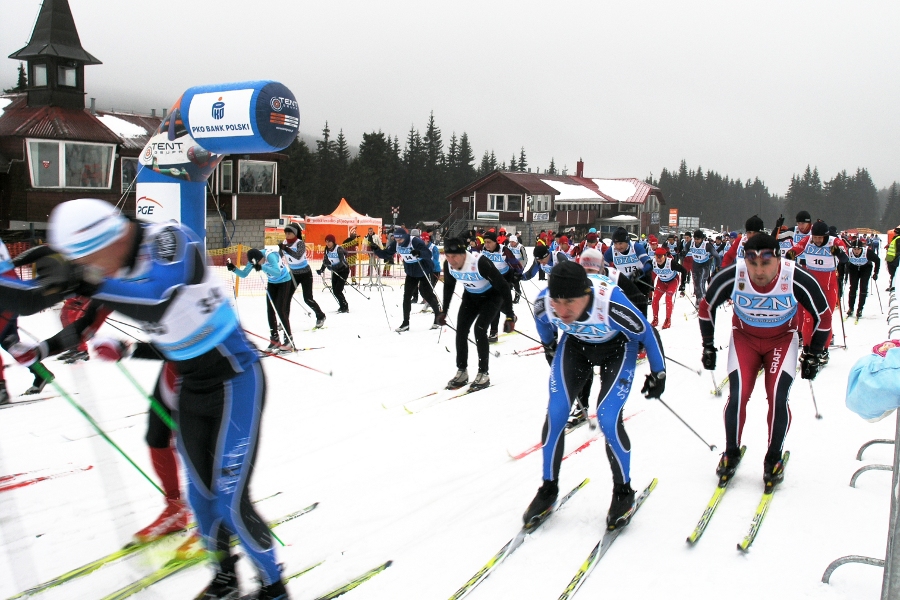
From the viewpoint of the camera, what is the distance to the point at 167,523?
377cm

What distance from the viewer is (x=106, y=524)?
13.0 feet

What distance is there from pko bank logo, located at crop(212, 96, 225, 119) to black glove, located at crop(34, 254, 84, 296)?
8.74 m

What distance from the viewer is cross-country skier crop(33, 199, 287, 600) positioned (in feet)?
8.61

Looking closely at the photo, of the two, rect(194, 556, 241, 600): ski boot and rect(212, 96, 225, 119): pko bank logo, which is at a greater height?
rect(212, 96, 225, 119): pko bank logo

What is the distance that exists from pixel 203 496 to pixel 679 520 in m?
2.75

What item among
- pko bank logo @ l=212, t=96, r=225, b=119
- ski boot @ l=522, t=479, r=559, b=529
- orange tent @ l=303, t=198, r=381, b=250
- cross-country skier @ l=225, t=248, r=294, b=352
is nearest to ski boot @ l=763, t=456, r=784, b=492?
ski boot @ l=522, t=479, r=559, b=529

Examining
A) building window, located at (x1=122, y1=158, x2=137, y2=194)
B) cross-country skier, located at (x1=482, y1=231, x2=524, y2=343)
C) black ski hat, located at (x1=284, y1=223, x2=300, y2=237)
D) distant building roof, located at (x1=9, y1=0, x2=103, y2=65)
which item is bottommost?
cross-country skier, located at (x1=482, y1=231, x2=524, y2=343)

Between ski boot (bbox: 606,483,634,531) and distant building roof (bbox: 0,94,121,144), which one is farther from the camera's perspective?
distant building roof (bbox: 0,94,121,144)

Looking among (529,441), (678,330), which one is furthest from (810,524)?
(678,330)

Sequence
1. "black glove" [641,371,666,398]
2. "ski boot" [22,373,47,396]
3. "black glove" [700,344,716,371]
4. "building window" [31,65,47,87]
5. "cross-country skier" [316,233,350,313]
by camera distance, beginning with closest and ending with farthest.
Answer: "black glove" [641,371,666,398], "black glove" [700,344,716,371], "ski boot" [22,373,47,396], "cross-country skier" [316,233,350,313], "building window" [31,65,47,87]

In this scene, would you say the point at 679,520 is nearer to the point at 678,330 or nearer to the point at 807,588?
the point at 807,588

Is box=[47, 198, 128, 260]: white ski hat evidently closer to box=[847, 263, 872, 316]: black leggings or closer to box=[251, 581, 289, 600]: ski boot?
box=[251, 581, 289, 600]: ski boot

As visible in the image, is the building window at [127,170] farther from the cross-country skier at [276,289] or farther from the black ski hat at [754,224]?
the black ski hat at [754,224]

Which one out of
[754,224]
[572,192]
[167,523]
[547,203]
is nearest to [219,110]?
[754,224]
